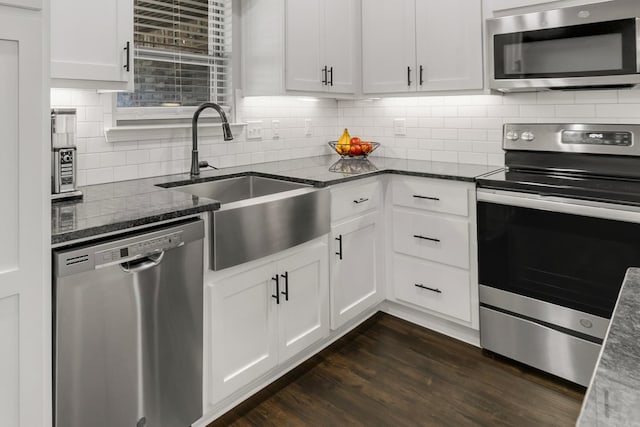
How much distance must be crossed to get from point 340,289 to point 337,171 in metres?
0.67

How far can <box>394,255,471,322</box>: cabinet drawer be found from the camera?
2.46 m

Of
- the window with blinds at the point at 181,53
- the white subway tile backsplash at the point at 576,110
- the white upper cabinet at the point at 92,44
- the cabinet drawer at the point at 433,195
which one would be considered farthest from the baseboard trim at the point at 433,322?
the white upper cabinet at the point at 92,44

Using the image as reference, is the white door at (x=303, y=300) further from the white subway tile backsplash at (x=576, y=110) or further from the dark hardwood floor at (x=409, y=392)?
the white subway tile backsplash at (x=576, y=110)

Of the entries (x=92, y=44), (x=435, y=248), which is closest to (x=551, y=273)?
(x=435, y=248)

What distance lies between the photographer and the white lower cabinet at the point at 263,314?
179cm

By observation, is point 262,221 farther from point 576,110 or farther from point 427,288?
point 576,110

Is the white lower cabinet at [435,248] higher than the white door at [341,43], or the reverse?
the white door at [341,43]

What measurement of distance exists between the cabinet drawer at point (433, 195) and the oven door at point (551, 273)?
11cm

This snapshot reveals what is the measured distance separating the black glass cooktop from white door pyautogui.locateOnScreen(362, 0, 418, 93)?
0.89m

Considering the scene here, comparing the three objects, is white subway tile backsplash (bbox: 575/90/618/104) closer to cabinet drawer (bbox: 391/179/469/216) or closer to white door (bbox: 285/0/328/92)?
cabinet drawer (bbox: 391/179/469/216)

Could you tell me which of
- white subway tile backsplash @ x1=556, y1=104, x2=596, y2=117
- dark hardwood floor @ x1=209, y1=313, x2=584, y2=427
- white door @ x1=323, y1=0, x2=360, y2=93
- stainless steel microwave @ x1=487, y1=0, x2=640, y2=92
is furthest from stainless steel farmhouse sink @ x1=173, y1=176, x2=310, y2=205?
white subway tile backsplash @ x1=556, y1=104, x2=596, y2=117

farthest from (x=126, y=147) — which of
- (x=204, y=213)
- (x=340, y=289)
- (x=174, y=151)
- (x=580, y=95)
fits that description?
(x=580, y=95)

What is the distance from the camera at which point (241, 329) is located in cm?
187

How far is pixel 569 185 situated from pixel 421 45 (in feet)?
4.05
